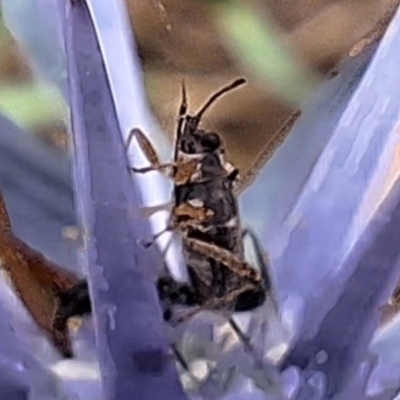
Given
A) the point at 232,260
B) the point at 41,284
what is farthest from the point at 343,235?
the point at 41,284

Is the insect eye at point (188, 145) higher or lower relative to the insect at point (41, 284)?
higher

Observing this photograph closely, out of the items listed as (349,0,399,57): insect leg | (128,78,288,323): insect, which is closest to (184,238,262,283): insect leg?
(128,78,288,323): insect

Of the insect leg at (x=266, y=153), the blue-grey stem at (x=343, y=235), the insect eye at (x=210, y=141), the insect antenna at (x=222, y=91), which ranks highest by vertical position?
the insect antenna at (x=222, y=91)

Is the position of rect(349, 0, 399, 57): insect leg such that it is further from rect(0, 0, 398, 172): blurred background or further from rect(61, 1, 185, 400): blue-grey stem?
rect(61, 1, 185, 400): blue-grey stem

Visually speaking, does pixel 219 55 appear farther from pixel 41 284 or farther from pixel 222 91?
pixel 41 284

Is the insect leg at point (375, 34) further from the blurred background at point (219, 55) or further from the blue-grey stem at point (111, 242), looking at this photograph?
the blue-grey stem at point (111, 242)

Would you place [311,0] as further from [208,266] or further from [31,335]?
[31,335]

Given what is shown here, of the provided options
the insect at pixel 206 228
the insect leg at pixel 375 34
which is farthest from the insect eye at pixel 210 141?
the insect leg at pixel 375 34
